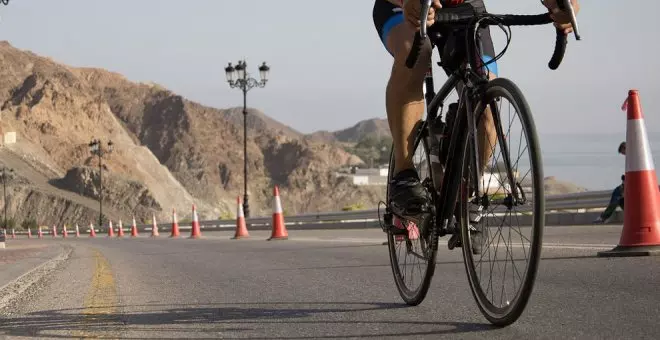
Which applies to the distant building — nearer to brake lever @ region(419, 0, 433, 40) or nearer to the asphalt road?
the asphalt road

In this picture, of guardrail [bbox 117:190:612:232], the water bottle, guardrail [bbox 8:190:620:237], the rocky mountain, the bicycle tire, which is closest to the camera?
the water bottle

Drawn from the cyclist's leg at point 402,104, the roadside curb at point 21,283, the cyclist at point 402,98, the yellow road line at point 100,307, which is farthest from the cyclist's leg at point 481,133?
the roadside curb at point 21,283

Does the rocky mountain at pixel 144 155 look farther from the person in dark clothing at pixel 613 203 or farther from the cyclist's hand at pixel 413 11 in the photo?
the cyclist's hand at pixel 413 11

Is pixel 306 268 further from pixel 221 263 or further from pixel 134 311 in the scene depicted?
pixel 134 311

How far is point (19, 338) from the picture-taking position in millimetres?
4547

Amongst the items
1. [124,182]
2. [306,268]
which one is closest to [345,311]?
[306,268]

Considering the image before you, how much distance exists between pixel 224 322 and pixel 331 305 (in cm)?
70

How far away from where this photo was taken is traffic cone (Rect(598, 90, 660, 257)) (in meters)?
7.27

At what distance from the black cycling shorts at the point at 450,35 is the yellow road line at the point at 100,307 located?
205 cm

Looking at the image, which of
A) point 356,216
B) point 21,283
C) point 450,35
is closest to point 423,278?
point 450,35

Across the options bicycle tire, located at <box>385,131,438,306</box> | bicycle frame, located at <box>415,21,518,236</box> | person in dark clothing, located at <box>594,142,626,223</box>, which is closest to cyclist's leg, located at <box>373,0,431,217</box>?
bicycle tire, located at <box>385,131,438,306</box>

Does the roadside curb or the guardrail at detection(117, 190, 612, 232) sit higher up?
the guardrail at detection(117, 190, 612, 232)

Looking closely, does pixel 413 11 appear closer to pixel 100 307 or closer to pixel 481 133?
pixel 481 133

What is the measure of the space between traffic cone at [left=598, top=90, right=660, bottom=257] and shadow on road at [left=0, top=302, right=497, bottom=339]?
2854 mm
